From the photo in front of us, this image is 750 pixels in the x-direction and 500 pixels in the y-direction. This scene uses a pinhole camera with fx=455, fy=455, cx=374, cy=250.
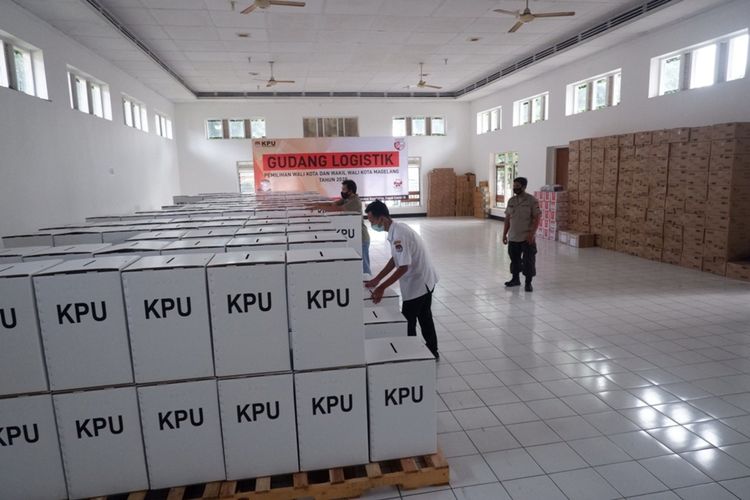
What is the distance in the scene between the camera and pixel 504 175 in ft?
51.1

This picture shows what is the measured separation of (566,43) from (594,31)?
93 cm

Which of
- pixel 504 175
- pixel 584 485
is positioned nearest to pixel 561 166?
pixel 504 175

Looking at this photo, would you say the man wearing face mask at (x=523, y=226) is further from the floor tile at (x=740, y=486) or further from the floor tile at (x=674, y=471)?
the floor tile at (x=740, y=486)

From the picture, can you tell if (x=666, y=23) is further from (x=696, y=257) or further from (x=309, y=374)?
(x=309, y=374)

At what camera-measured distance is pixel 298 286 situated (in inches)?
87.9

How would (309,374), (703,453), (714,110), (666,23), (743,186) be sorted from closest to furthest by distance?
(309,374)
(703,453)
(743,186)
(714,110)
(666,23)

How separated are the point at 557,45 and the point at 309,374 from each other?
10.3 m

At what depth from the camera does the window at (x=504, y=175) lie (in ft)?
48.8

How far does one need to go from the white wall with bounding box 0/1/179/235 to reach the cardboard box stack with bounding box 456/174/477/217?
35.7 ft

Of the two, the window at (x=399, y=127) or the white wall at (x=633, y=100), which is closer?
the white wall at (x=633, y=100)

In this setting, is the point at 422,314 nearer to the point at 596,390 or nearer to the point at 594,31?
the point at 596,390

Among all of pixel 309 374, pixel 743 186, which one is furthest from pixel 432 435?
pixel 743 186

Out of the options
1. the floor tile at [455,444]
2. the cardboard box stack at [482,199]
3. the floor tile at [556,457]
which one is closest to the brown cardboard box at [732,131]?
the floor tile at [556,457]

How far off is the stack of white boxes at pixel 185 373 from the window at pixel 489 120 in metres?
14.7
